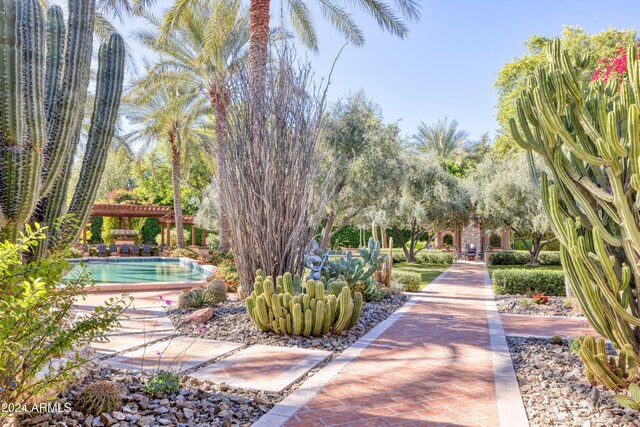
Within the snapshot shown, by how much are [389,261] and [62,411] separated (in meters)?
8.77

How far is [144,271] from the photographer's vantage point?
1950cm

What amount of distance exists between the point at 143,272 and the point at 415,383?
17.0m

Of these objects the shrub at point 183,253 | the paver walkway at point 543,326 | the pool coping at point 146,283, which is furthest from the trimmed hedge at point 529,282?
the shrub at point 183,253

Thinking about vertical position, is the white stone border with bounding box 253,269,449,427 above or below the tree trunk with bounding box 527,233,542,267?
below

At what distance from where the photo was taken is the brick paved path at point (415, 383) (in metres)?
3.59

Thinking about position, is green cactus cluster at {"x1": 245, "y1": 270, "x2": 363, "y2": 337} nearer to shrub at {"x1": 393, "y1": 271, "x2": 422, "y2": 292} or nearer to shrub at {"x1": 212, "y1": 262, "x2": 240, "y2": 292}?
shrub at {"x1": 212, "y1": 262, "x2": 240, "y2": 292}

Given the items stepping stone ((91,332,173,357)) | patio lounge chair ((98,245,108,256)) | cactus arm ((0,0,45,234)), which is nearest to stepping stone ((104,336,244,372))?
stepping stone ((91,332,173,357))

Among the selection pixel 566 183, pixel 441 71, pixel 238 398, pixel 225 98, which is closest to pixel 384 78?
pixel 441 71

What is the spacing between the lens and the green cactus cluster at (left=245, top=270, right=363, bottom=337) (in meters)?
5.90

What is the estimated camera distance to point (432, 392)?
4.22m

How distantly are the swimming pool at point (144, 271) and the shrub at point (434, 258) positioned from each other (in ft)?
43.3

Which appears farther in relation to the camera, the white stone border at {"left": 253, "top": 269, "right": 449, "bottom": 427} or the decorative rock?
the decorative rock

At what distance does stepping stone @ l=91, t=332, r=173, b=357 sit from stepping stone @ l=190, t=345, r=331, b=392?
1.43 metres

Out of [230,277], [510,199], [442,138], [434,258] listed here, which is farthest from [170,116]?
[442,138]
